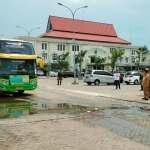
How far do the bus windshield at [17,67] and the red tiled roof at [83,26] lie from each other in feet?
216

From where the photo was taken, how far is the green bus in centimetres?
1502

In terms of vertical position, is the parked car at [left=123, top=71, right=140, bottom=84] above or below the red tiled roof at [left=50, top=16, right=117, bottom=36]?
below

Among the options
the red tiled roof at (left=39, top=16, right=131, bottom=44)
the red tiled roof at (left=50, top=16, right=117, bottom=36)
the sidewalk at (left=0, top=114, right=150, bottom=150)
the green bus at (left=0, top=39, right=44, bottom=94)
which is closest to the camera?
the sidewalk at (left=0, top=114, right=150, bottom=150)

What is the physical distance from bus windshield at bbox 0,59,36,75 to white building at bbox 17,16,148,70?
54.3 m

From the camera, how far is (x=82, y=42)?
7844 cm

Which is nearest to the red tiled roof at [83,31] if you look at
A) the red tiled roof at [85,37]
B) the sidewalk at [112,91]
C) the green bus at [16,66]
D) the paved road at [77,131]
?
the red tiled roof at [85,37]

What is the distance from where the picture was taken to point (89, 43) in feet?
261

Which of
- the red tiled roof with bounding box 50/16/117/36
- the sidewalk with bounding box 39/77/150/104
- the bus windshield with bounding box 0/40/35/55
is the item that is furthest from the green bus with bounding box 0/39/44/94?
the red tiled roof with bounding box 50/16/117/36

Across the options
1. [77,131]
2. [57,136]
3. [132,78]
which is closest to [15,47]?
[77,131]

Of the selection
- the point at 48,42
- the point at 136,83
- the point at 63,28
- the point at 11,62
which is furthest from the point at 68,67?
the point at 11,62

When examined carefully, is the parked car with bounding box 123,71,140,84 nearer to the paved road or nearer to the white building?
the paved road

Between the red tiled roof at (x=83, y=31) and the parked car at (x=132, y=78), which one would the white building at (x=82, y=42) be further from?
the parked car at (x=132, y=78)

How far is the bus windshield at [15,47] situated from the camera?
15273 millimetres

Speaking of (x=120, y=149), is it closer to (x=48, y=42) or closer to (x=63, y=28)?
(x=48, y=42)
